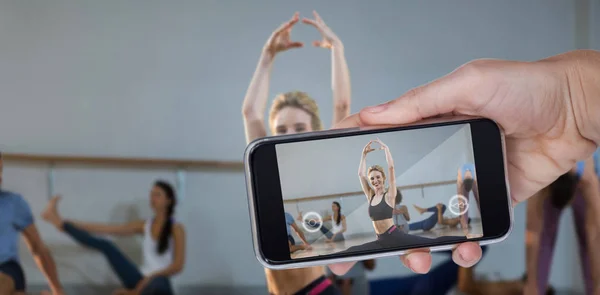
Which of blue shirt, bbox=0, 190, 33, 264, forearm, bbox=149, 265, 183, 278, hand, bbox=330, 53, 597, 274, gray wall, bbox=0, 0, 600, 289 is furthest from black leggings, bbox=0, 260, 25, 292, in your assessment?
hand, bbox=330, 53, 597, 274

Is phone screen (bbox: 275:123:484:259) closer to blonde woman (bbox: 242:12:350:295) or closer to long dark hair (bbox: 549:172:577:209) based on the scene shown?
blonde woman (bbox: 242:12:350:295)

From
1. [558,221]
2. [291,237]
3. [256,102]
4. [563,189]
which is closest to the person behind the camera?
[291,237]

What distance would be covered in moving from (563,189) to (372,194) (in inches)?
36.7

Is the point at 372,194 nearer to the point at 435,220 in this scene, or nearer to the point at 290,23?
the point at 435,220

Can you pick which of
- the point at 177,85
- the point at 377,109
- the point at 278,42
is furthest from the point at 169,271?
the point at 377,109

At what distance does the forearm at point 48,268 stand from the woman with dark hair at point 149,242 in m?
0.07

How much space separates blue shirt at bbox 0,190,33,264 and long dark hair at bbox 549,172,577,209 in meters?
1.08

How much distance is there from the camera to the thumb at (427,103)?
0.37m

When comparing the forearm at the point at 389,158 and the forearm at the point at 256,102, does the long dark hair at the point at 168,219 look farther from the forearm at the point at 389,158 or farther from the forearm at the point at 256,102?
the forearm at the point at 389,158

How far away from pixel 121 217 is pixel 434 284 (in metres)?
0.72

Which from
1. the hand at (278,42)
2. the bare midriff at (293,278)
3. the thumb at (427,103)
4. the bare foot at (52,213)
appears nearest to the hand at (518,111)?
the thumb at (427,103)

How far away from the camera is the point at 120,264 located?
1.25 m

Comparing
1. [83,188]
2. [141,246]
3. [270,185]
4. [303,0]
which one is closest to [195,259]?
[141,246]

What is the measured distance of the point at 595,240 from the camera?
1.18 meters
